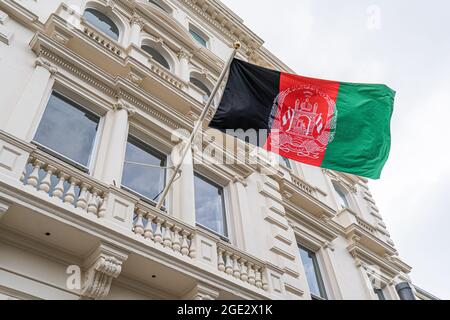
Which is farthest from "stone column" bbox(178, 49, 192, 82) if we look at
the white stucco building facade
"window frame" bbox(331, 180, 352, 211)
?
"window frame" bbox(331, 180, 352, 211)

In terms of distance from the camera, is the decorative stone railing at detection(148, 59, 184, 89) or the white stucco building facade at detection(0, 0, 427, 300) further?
the decorative stone railing at detection(148, 59, 184, 89)

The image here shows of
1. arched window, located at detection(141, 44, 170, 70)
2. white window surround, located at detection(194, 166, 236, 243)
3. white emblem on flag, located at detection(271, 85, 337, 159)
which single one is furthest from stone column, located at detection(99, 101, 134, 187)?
Result: arched window, located at detection(141, 44, 170, 70)

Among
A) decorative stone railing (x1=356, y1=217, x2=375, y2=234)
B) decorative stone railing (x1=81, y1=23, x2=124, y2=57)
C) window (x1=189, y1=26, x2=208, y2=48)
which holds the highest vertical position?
window (x1=189, y1=26, x2=208, y2=48)

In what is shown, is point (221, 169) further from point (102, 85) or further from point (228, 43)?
point (228, 43)

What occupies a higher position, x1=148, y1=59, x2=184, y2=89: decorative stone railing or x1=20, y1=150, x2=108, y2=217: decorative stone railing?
x1=148, y1=59, x2=184, y2=89: decorative stone railing

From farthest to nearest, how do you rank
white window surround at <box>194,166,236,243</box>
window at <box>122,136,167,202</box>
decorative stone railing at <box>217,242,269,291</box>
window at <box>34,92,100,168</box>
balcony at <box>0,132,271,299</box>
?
white window surround at <box>194,166,236,243</box> < window at <box>122,136,167,202</box> < window at <box>34,92,100,168</box> < decorative stone railing at <box>217,242,269,291</box> < balcony at <box>0,132,271,299</box>

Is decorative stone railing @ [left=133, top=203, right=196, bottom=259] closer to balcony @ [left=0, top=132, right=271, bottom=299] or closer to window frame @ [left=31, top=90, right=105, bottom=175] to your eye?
balcony @ [left=0, top=132, right=271, bottom=299]

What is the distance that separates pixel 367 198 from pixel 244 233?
39.1 ft

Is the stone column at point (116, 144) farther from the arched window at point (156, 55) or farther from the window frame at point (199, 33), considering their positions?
the window frame at point (199, 33)

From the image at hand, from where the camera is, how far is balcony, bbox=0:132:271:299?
6.13m

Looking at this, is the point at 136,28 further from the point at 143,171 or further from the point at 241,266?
the point at 241,266

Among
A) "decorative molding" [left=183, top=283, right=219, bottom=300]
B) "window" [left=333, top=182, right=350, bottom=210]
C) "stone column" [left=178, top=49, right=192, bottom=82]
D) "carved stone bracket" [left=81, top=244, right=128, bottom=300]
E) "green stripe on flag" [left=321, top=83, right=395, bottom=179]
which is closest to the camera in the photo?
"carved stone bracket" [left=81, top=244, right=128, bottom=300]

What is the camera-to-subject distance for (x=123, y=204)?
743cm
